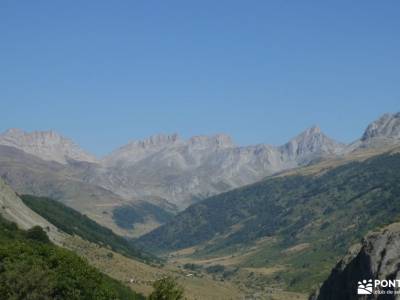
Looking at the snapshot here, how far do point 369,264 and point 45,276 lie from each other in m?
51.8

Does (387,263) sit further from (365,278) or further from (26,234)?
(26,234)

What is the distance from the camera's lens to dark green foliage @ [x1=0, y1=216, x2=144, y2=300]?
104 m

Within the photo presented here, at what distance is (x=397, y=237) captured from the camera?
119750 mm

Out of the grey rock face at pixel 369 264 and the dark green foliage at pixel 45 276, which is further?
the grey rock face at pixel 369 264

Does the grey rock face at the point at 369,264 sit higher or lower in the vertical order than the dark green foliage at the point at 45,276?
higher

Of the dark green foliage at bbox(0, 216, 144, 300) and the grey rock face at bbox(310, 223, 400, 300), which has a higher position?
the grey rock face at bbox(310, 223, 400, 300)

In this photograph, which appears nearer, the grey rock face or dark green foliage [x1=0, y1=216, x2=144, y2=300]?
dark green foliage [x1=0, y1=216, x2=144, y2=300]

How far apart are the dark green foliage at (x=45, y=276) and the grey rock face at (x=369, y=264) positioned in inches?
1630

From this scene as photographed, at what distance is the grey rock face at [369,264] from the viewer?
114 meters

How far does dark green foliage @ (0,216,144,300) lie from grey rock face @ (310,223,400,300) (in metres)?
41.4

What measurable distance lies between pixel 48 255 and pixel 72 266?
7.95 meters

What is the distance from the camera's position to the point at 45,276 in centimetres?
10688

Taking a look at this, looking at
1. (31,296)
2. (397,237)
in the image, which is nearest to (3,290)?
(31,296)

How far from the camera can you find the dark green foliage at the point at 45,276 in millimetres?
103875
